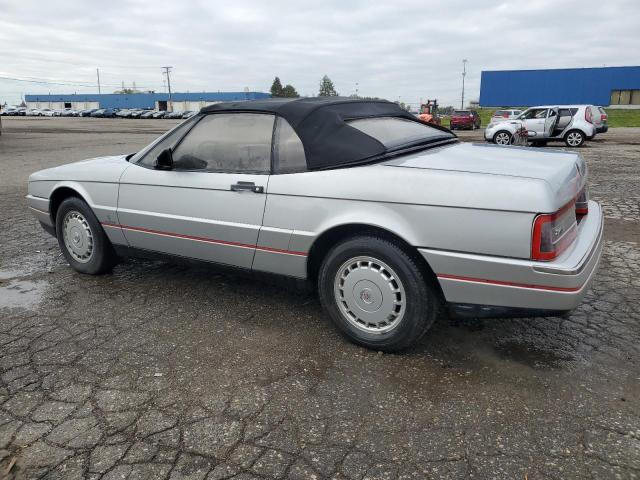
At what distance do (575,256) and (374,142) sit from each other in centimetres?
133

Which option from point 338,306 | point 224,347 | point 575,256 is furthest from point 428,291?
point 224,347

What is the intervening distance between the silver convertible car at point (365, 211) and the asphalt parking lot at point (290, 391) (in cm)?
39

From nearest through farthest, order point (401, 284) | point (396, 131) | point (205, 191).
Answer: point (401, 284) < point (205, 191) < point (396, 131)

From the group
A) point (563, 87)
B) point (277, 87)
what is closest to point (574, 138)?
point (563, 87)

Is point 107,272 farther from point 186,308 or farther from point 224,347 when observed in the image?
point 224,347

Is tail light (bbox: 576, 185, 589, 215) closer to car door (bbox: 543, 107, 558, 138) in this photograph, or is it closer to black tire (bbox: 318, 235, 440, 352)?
black tire (bbox: 318, 235, 440, 352)

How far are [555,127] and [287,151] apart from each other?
17766 millimetres

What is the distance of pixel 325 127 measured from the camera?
10.6 feet

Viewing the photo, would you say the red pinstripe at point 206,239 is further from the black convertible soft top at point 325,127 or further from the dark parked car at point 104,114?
the dark parked car at point 104,114

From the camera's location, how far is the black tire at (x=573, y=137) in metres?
18.1

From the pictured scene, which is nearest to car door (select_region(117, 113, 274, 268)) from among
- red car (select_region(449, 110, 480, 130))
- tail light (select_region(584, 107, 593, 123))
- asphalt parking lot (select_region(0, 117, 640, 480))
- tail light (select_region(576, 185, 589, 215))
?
asphalt parking lot (select_region(0, 117, 640, 480))

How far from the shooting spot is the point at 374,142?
10.3ft

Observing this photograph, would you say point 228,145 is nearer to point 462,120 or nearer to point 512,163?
point 512,163

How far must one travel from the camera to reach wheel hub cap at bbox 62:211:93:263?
14.5 feet
